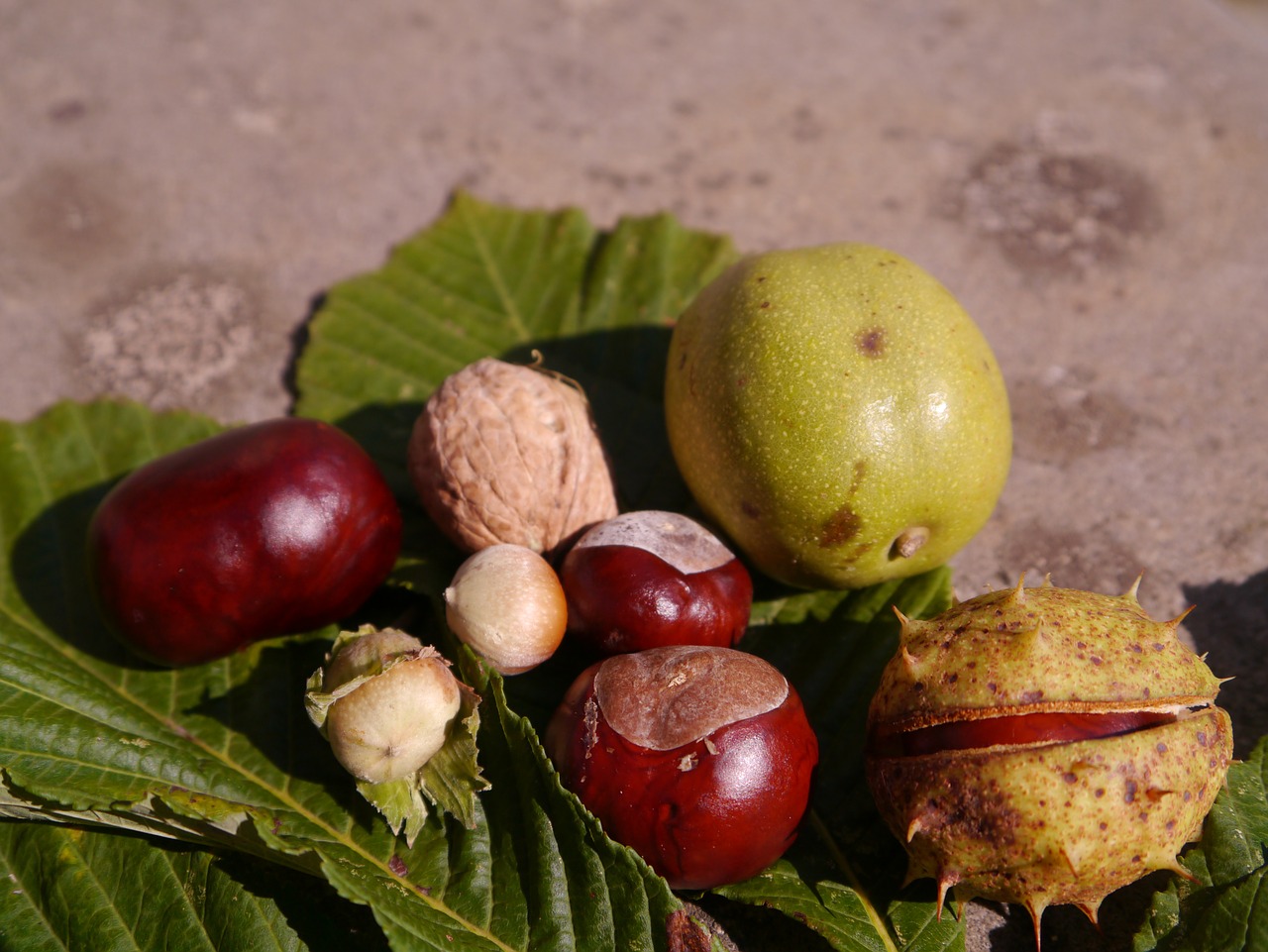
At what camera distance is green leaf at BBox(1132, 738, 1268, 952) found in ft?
8.03

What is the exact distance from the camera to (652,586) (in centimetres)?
281

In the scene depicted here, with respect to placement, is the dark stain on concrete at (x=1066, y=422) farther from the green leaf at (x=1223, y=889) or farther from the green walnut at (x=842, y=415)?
the green leaf at (x=1223, y=889)

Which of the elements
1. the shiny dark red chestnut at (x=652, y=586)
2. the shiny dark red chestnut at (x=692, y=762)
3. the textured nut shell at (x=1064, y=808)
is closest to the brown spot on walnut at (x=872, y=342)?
the shiny dark red chestnut at (x=652, y=586)

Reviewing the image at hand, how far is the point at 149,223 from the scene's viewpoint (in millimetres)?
4496

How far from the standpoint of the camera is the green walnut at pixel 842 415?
2.79 m

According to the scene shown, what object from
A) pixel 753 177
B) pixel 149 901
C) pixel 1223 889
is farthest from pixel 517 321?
pixel 1223 889

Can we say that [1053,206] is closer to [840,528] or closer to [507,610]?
[840,528]

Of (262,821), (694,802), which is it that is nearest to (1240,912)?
(694,802)

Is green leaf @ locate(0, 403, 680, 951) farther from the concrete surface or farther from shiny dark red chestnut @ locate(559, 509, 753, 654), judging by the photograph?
the concrete surface

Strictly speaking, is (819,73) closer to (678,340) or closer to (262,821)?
(678,340)

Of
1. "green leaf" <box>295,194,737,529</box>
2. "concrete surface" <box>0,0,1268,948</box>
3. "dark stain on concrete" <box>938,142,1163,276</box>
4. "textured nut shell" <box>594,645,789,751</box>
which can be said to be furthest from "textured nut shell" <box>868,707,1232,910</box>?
"dark stain on concrete" <box>938,142,1163,276</box>

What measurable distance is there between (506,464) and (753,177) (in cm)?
230

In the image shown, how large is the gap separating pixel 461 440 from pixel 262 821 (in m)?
1.17

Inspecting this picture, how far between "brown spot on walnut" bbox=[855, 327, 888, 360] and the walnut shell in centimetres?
88
